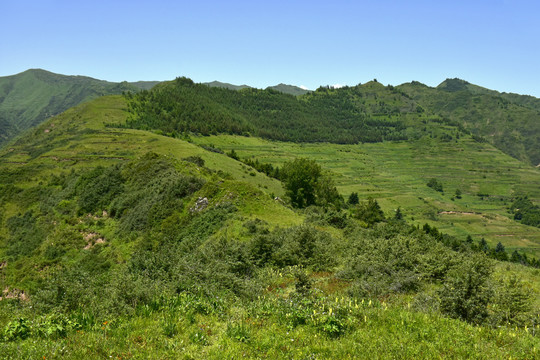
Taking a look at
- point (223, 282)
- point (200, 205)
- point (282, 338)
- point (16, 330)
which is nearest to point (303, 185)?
point (200, 205)

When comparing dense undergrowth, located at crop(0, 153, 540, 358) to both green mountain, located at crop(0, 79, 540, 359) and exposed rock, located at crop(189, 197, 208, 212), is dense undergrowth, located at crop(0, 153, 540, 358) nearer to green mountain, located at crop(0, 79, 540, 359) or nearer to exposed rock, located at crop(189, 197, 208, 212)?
green mountain, located at crop(0, 79, 540, 359)

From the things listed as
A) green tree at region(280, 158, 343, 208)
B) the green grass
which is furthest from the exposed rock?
green tree at region(280, 158, 343, 208)

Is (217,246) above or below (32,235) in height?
above

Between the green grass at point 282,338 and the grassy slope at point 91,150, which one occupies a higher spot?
the grassy slope at point 91,150

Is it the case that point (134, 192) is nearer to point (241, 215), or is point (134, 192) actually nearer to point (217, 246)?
point (241, 215)

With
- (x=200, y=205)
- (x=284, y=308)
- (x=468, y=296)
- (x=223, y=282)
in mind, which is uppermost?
(x=468, y=296)

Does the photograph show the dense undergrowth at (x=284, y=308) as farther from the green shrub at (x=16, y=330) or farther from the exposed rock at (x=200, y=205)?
the exposed rock at (x=200, y=205)

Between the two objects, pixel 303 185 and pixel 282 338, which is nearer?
pixel 282 338

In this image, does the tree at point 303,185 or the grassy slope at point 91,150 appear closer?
the tree at point 303,185

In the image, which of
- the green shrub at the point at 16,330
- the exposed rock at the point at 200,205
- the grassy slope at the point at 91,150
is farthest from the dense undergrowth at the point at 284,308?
the grassy slope at the point at 91,150

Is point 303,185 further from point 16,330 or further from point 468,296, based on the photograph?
point 16,330

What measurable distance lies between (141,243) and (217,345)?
29.7 metres

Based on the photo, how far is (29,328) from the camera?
28.8ft

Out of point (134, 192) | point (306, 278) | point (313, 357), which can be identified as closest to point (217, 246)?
point (306, 278)
